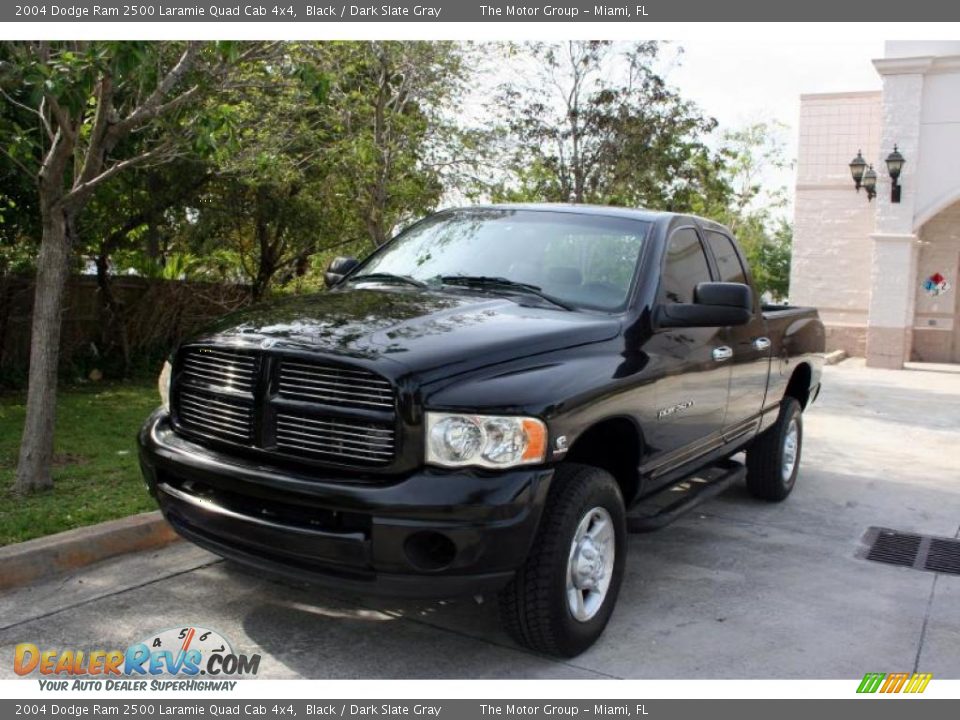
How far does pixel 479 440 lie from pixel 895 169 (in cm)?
1661

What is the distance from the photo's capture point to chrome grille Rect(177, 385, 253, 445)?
3.62 meters

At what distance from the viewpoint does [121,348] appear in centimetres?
1166

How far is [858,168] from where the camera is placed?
18391mm

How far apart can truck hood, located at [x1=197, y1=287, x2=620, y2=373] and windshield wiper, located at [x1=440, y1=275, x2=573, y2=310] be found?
153 mm

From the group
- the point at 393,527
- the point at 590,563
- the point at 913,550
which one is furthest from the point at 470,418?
the point at 913,550

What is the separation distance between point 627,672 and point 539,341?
1397 mm

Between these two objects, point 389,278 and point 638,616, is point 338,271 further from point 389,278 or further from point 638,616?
point 638,616

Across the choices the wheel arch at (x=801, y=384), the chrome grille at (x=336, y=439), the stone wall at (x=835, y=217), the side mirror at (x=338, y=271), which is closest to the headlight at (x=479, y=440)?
the chrome grille at (x=336, y=439)

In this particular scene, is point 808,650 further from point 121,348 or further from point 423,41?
point 121,348

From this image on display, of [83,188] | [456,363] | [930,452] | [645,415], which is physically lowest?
[930,452]

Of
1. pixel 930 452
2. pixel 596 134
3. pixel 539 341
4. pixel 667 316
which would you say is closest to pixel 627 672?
pixel 539 341

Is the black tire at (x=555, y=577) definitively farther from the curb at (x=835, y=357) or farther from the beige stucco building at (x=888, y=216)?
the beige stucco building at (x=888, y=216)

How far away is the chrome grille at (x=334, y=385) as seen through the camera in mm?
3312
